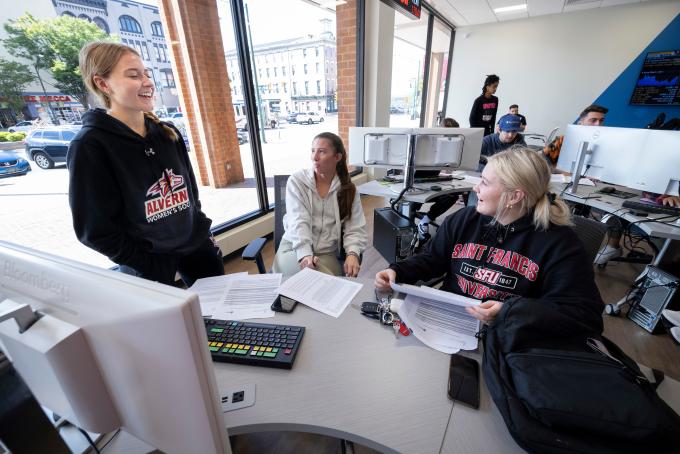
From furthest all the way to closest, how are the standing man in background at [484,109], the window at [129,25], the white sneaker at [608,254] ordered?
the standing man in background at [484,109]
the white sneaker at [608,254]
the window at [129,25]

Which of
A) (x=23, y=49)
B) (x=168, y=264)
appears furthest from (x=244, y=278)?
(x=23, y=49)

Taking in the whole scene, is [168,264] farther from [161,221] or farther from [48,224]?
[48,224]

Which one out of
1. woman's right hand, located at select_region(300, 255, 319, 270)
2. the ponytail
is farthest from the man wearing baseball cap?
the ponytail

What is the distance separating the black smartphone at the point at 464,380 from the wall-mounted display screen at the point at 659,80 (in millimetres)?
6988

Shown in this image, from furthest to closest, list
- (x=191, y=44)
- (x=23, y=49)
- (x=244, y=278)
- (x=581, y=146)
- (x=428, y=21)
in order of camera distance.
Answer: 1. (x=428, y=21)
2. (x=191, y=44)
3. (x=581, y=146)
4. (x=23, y=49)
5. (x=244, y=278)

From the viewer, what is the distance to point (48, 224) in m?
2.10

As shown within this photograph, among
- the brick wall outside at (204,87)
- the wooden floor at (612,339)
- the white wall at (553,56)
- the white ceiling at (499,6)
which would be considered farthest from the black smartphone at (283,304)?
the white wall at (553,56)

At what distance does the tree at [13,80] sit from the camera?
161 cm

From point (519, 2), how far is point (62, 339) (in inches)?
263

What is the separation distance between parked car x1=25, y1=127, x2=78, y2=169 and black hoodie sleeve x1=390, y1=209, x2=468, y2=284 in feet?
7.05

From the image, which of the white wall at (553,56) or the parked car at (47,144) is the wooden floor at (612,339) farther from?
the white wall at (553,56)

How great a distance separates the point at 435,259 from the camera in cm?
133

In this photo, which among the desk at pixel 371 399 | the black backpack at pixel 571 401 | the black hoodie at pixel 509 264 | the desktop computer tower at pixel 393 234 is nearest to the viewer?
the black backpack at pixel 571 401

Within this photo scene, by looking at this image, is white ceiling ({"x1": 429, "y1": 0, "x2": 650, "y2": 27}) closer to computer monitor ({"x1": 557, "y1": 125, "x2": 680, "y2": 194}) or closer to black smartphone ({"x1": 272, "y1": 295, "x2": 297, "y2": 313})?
computer monitor ({"x1": 557, "y1": 125, "x2": 680, "y2": 194})
